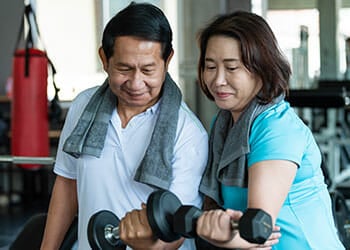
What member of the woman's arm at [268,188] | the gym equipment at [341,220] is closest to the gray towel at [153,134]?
the woman's arm at [268,188]

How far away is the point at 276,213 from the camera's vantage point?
3.92ft

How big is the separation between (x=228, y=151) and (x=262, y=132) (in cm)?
10

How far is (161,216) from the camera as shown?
107 centimetres

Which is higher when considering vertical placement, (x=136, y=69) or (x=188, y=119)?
(x=136, y=69)

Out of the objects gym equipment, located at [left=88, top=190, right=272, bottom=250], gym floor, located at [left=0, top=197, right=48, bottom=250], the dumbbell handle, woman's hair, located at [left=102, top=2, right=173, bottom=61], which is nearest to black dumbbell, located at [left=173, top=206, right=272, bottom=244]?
gym equipment, located at [left=88, top=190, right=272, bottom=250]

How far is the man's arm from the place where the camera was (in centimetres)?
164

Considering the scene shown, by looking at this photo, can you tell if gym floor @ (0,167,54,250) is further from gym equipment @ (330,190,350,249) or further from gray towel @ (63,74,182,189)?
gray towel @ (63,74,182,189)

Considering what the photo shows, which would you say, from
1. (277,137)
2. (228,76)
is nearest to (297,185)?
(277,137)

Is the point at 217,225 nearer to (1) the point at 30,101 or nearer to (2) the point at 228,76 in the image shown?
(2) the point at 228,76

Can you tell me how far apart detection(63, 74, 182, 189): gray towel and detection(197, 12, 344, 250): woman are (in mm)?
106

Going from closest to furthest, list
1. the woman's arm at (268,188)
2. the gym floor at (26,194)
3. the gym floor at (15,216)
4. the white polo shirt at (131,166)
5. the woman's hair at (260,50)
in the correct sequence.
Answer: the woman's arm at (268,188) < the woman's hair at (260,50) < the white polo shirt at (131,166) < the gym floor at (15,216) < the gym floor at (26,194)

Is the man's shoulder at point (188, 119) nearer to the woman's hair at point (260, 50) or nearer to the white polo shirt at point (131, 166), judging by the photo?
the white polo shirt at point (131, 166)

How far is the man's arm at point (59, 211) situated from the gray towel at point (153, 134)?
0.56 feet

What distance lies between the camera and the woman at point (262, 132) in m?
1.27
